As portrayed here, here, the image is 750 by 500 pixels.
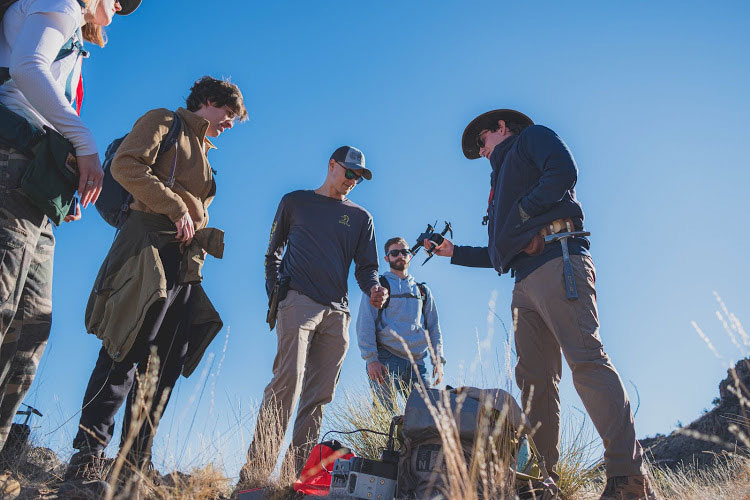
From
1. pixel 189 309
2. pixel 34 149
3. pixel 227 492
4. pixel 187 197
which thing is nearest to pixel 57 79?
pixel 34 149

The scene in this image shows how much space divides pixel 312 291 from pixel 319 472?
1.30 m

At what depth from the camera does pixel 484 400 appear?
2721 mm

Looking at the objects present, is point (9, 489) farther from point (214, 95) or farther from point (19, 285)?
point (214, 95)

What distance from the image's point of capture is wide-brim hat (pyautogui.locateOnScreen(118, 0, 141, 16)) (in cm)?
308

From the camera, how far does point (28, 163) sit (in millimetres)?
2197

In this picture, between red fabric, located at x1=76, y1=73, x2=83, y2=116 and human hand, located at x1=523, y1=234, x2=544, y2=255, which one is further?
human hand, located at x1=523, y1=234, x2=544, y2=255

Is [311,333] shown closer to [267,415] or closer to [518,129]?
[267,415]

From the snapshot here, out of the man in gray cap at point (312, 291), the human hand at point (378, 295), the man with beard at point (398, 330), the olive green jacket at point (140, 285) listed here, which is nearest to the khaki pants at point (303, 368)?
the man in gray cap at point (312, 291)

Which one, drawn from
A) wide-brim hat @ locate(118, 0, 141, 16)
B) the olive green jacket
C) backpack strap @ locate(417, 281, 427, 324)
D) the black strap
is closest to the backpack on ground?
the olive green jacket

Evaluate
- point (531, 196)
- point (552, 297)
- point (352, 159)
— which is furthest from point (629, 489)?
point (352, 159)

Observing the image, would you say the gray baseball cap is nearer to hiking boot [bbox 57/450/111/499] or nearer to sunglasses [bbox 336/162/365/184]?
sunglasses [bbox 336/162/365/184]

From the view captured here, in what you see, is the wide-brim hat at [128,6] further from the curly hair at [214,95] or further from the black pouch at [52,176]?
the black pouch at [52,176]

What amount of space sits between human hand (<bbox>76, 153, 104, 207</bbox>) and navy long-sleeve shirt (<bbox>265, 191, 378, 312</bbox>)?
1830mm

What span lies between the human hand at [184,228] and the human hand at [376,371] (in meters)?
3.03
